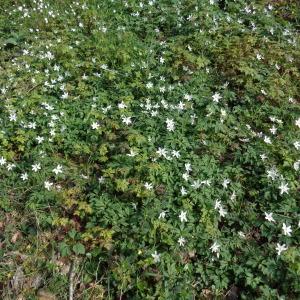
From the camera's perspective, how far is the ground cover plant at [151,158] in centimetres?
380

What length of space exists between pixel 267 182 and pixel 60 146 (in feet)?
7.34

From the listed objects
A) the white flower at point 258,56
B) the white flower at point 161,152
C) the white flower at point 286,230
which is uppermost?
the white flower at point 258,56

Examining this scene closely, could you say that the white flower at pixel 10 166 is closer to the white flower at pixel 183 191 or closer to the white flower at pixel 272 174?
the white flower at pixel 183 191

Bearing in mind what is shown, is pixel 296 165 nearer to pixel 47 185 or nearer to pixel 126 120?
pixel 126 120

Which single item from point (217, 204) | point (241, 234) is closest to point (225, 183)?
point (217, 204)

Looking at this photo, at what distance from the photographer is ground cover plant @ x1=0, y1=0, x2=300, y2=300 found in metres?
3.80

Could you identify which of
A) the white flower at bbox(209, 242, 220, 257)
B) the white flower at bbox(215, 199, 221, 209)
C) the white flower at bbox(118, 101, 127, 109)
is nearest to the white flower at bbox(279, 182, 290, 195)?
the white flower at bbox(215, 199, 221, 209)

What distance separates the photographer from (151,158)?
437 cm

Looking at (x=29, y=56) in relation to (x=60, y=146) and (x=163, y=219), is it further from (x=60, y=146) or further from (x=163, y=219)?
(x=163, y=219)

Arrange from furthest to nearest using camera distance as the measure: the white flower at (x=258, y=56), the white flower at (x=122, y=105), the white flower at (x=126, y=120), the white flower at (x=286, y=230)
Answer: the white flower at (x=258, y=56)
the white flower at (x=122, y=105)
the white flower at (x=126, y=120)
the white flower at (x=286, y=230)

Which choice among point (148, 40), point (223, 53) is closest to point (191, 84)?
point (223, 53)

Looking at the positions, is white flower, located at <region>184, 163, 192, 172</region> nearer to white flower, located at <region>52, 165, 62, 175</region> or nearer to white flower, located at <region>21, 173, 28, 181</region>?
white flower, located at <region>52, 165, 62, 175</region>

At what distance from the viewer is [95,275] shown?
3844 millimetres

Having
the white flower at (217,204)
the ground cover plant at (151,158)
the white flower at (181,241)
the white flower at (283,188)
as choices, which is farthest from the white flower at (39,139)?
the white flower at (283,188)
